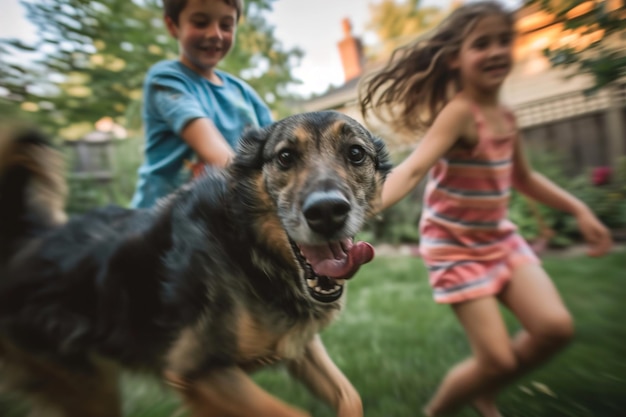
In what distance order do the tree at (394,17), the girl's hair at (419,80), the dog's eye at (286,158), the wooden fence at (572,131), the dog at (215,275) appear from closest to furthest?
the dog at (215,275)
the dog's eye at (286,158)
the girl's hair at (419,80)
the tree at (394,17)
the wooden fence at (572,131)

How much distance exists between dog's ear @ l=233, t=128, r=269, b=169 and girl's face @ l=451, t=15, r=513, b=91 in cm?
138

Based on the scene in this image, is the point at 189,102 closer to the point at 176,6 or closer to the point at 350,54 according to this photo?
the point at 176,6

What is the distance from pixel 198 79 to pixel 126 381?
1.67 m

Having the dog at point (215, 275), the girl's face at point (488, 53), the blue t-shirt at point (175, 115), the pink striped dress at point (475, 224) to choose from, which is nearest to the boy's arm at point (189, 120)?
the blue t-shirt at point (175, 115)

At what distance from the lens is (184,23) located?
90.7 inches

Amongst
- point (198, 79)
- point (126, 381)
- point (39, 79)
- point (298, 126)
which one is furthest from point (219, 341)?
point (39, 79)

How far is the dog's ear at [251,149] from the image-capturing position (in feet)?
5.94

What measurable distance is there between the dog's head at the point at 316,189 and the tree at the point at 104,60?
5.64ft

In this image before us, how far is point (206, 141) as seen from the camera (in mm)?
2027

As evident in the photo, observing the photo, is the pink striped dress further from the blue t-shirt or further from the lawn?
the blue t-shirt

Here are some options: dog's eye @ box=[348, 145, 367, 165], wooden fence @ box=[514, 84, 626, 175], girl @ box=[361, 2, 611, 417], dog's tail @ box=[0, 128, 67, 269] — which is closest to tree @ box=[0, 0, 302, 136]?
dog's tail @ box=[0, 128, 67, 269]

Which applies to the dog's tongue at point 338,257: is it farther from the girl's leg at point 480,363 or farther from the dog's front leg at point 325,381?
the girl's leg at point 480,363

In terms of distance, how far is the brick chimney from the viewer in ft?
9.44

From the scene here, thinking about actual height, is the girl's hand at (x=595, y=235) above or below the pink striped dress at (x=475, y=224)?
below
